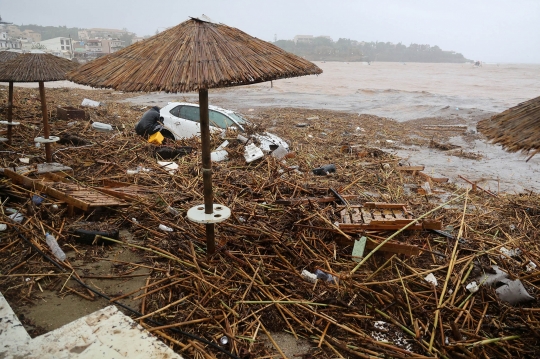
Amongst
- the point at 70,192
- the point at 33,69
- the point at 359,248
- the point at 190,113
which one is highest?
the point at 33,69

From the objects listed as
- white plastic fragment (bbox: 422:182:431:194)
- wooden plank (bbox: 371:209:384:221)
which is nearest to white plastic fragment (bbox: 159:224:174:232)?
wooden plank (bbox: 371:209:384:221)

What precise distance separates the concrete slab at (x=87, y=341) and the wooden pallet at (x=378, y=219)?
8.79ft

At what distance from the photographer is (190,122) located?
10.3 m

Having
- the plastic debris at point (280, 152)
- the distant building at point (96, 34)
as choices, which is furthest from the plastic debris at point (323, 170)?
the distant building at point (96, 34)

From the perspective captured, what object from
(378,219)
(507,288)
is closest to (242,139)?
(378,219)

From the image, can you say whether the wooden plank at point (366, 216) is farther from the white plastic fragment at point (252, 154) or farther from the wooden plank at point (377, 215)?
the white plastic fragment at point (252, 154)

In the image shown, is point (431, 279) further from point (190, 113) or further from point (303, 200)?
point (190, 113)

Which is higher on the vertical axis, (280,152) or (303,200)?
(280,152)

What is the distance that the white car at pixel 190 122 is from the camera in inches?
396

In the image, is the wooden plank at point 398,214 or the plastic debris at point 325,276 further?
the wooden plank at point 398,214

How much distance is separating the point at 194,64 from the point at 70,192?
343 cm

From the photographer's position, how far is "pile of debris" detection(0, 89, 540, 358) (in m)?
3.24

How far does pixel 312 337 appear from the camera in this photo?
127 inches

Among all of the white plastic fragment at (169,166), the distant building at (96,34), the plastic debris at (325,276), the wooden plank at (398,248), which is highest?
the distant building at (96,34)
